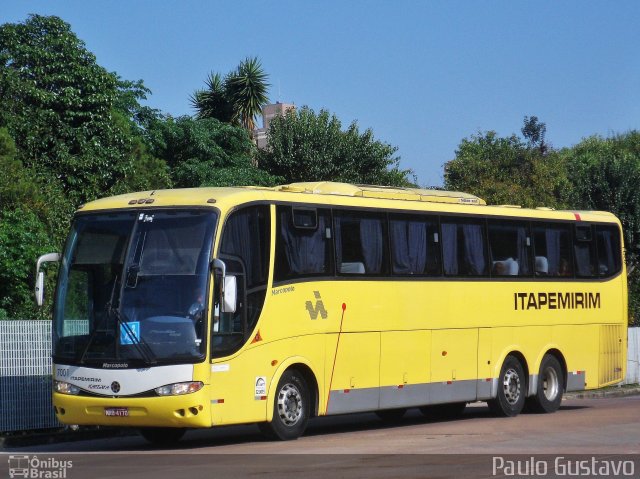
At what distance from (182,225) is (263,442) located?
323 cm

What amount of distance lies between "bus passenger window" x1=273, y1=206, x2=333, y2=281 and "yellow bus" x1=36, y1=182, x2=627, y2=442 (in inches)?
1.0

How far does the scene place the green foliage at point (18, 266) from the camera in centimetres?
2586

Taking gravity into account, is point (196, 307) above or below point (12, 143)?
below

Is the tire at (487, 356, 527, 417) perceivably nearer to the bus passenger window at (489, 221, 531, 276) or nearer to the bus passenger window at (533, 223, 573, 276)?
the bus passenger window at (489, 221, 531, 276)

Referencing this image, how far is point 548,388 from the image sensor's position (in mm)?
22984

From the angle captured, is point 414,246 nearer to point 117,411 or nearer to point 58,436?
point 117,411

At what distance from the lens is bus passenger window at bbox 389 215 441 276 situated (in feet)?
63.6

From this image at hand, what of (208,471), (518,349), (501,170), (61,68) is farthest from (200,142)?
(208,471)

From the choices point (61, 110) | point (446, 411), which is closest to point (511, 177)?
point (61, 110)

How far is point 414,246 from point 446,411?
431 cm

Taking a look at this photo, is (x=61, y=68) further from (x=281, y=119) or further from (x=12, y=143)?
(x=281, y=119)

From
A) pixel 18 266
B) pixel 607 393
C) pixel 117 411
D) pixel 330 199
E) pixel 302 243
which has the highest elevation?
pixel 330 199

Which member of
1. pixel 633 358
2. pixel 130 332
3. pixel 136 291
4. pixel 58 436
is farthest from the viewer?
pixel 633 358

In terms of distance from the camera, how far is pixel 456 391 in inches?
814
